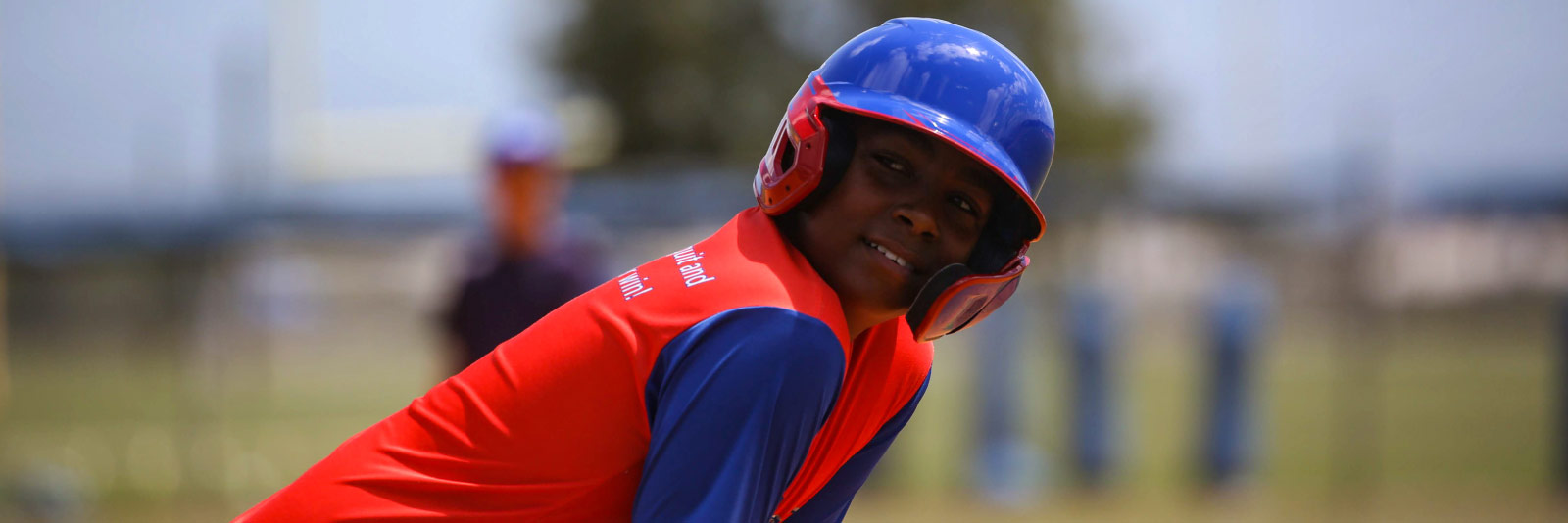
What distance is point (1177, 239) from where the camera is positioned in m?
16.6

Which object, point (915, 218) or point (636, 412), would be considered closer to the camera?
point (636, 412)

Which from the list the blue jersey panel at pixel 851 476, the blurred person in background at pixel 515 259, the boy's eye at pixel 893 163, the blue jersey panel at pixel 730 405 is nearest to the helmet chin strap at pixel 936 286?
the boy's eye at pixel 893 163

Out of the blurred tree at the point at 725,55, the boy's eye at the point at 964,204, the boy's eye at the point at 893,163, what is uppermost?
the blurred tree at the point at 725,55

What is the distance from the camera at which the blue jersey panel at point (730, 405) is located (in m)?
1.62

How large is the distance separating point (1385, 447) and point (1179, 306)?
25.7 feet

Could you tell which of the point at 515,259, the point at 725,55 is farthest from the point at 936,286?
the point at 725,55

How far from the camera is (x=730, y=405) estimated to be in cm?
162

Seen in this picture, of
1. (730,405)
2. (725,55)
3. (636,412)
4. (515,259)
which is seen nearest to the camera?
(730,405)

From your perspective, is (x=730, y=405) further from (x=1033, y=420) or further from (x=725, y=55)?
(x=725, y=55)

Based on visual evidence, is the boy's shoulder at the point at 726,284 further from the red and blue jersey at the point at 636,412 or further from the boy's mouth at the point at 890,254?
the boy's mouth at the point at 890,254

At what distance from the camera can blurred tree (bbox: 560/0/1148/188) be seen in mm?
32125

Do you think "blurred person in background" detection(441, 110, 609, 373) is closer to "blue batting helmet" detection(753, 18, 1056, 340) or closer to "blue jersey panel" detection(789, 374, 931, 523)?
"blue jersey panel" detection(789, 374, 931, 523)

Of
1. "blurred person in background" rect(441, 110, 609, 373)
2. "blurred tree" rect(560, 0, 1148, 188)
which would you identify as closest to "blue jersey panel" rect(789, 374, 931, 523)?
"blurred person in background" rect(441, 110, 609, 373)

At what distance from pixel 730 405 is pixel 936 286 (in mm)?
444
